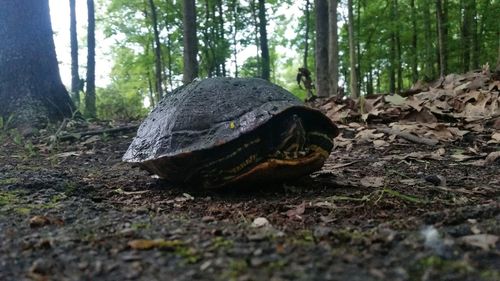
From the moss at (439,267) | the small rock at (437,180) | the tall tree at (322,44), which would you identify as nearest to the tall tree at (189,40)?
the tall tree at (322,44)

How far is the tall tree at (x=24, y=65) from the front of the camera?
21.1 ft

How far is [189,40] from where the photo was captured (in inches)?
334

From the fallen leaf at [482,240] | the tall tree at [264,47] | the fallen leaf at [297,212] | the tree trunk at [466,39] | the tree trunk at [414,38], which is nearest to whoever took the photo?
the fallen leaf at [482,240]

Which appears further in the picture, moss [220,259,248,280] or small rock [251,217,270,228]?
small rock [251,217,270,228]

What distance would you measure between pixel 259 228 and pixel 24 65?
6.00 meters

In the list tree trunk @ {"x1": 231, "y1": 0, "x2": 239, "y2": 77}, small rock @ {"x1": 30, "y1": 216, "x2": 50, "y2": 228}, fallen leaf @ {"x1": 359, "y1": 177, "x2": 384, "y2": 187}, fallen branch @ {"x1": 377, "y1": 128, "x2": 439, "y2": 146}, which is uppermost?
tree trunk @ {"x1": 231, "y1": 0, "x2": 239, "y2": 77}

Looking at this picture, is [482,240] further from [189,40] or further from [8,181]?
[189,40]

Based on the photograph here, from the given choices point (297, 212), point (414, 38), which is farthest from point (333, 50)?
point (414, 38)

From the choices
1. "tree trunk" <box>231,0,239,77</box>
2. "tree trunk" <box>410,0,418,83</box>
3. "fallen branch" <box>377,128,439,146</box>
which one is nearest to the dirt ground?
"fallen branch" <box>377,128,439,146</box>

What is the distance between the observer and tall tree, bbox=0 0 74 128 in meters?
6.45

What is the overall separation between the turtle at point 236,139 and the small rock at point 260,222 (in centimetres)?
68

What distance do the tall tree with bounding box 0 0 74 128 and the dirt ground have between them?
315 cm

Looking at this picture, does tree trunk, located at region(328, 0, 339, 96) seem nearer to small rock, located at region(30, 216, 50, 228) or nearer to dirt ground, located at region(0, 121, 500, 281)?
dirt ground, located at region(0, 121, 500, 281)

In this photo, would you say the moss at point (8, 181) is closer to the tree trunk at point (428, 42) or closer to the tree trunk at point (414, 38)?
the tree trunk at point (428, 42)
